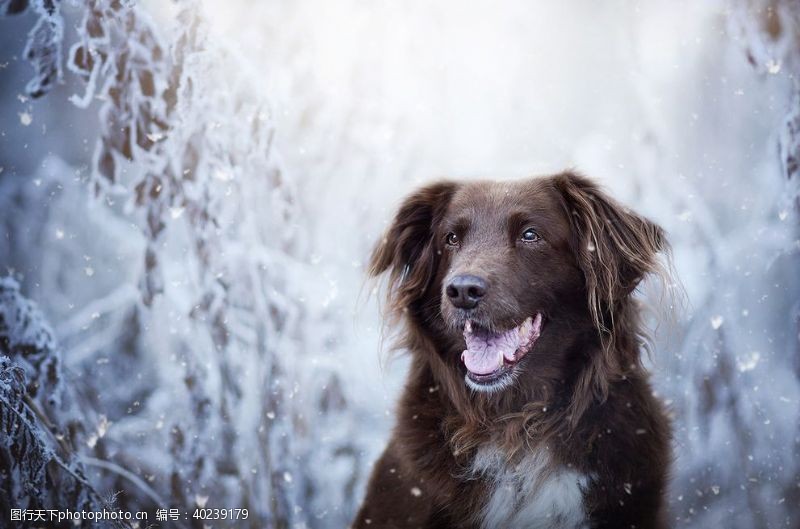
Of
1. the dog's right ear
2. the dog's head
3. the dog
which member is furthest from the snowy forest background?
the dog's head

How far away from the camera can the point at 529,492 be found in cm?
261

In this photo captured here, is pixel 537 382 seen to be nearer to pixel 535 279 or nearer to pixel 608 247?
pixel 535 279

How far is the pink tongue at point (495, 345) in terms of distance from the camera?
2.62 meters

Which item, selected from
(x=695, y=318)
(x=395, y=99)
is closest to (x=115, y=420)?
(x=395, y=99)

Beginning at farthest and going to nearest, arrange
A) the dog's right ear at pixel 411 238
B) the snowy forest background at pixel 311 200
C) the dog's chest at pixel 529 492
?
the snowy forest background at pixel 311 200 < the dog's right ear at pixel 411 238 < the dog's chest at pixel 529 492

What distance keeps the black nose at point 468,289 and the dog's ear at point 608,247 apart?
474 mm

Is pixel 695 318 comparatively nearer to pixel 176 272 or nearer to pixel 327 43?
pixel 327 43

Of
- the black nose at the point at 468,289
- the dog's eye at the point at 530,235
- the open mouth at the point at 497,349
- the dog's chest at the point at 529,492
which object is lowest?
the dog's chest at the point at 529,492

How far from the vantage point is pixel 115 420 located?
3779 millimetres

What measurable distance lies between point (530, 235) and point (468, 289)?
448mm

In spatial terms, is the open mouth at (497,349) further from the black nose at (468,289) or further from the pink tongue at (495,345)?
the black nose at (468,289)

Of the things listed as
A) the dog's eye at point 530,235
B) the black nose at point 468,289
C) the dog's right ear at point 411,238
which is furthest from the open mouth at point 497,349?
the dog's right ear at point 411,238

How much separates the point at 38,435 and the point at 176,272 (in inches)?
41.8

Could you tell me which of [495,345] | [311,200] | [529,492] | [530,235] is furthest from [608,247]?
[311,200]
